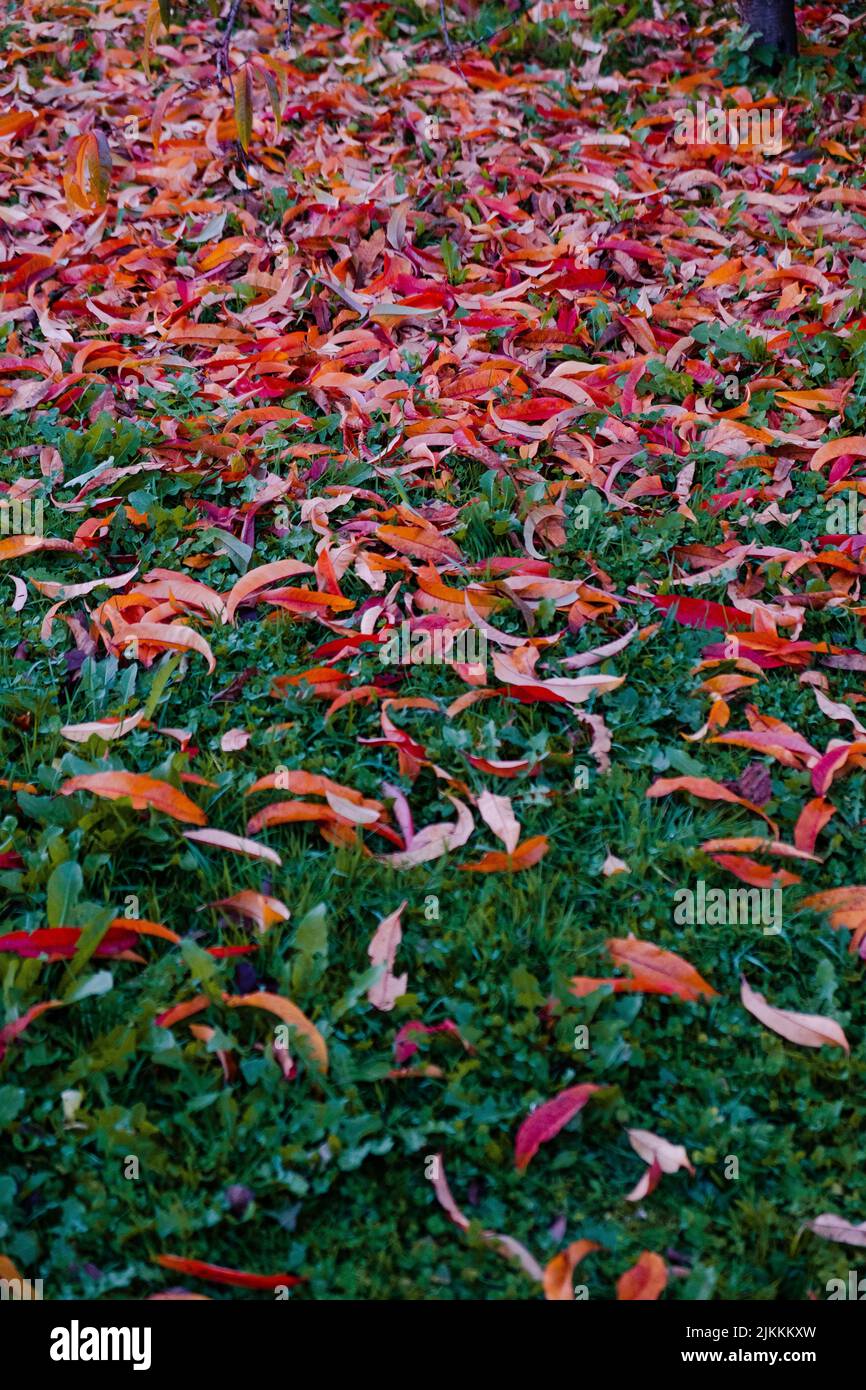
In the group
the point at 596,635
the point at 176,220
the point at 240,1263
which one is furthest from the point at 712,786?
the point at 176,220

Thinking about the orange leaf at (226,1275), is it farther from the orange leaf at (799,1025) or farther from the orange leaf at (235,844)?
the orange leaf at (799,1025)

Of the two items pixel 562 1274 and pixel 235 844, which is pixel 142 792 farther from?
pixel 562 1274

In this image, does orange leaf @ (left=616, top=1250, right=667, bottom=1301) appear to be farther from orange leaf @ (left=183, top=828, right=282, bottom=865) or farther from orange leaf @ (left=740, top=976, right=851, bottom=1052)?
orange leaf @ (left=183, top=828, right=282, bottom=865)

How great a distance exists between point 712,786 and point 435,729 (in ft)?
1.94

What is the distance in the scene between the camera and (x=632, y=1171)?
6.46ft

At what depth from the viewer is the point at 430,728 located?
2.64m

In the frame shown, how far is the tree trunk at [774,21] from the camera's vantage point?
559cm

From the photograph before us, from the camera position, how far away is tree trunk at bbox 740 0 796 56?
18.4ft

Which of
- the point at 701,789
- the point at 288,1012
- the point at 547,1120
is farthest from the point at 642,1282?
the point at 701,789

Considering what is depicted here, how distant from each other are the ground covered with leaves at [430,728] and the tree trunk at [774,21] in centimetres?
108

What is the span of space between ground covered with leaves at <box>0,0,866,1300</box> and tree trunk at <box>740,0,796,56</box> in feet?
3.55

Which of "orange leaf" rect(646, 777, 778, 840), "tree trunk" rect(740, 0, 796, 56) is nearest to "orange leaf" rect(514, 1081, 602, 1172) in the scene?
"orange leaf" rect(646, 777, 778, 840)

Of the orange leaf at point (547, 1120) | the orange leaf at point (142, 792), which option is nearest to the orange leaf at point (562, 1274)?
the orange leaf at point (547, 1120)
